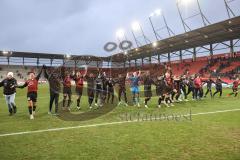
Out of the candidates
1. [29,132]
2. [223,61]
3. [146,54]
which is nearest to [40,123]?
[29,132]

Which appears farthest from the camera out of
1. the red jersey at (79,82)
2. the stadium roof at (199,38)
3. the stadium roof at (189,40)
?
the stadium roof at (189,40)

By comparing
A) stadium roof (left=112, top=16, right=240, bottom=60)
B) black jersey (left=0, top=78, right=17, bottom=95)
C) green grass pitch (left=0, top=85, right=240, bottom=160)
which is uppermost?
stadium roof (left=112, top=16, right=240, bottom=60)

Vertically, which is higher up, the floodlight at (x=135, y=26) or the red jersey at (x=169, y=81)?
the floodlight at (x=135, y=26)

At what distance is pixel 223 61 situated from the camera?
46344mm

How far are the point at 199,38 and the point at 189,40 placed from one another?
86.9 inches

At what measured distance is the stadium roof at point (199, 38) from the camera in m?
37.2

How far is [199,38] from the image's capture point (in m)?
44.7

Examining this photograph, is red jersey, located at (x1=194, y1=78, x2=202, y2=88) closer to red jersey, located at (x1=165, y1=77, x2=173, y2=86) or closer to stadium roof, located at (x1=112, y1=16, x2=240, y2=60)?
red jersey, located at (x1=165, y1=77, x2=173, y2=86)

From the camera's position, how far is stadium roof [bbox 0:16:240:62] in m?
37.7

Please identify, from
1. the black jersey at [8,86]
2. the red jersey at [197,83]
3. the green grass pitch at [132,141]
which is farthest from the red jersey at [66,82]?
the red jersey at [197,83]

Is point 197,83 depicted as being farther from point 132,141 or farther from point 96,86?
point 132,141

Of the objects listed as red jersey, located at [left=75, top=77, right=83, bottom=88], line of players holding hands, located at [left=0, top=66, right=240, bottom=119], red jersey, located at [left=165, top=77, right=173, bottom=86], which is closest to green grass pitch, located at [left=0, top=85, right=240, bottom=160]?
line of players holding hands, located at [left=0, top=66, right=240, bottom=119]

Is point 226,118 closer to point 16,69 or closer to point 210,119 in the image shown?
point 210,119

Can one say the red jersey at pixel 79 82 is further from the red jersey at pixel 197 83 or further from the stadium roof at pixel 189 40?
the stadium roof at pixel 189 40
